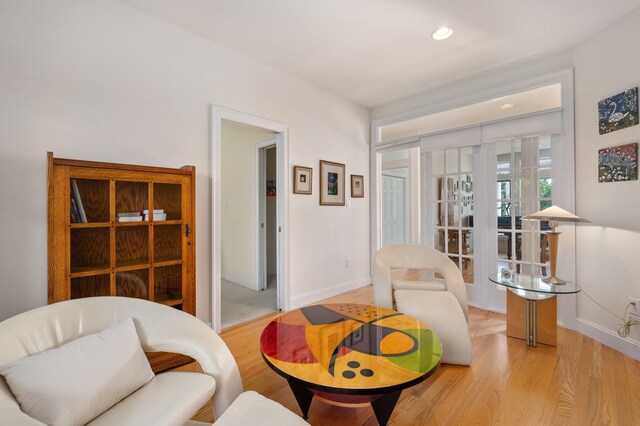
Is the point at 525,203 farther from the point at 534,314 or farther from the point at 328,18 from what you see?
the point at 328,18

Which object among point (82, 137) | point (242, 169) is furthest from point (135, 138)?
point (242, 169)

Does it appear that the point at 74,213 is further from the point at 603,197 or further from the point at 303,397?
the point at 603,197

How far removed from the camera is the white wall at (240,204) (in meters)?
4.33

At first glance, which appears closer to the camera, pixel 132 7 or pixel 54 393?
pixel 54 393

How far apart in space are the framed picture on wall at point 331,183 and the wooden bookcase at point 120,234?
6.03ft

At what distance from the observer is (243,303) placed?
3711 millimetres

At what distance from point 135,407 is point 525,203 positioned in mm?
3666

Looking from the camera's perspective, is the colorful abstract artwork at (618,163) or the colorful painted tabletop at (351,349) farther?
the colorful abstract artwork at (618,163)

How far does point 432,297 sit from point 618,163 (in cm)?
192

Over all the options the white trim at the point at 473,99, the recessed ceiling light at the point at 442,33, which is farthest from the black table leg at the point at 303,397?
the white trim at the point at 473,99

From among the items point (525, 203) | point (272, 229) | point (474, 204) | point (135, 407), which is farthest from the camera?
point (272, 229)

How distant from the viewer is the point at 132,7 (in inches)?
91.6

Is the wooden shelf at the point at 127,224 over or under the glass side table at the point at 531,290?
over

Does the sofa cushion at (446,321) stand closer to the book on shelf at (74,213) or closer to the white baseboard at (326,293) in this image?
the white baseboard at (326,293)
